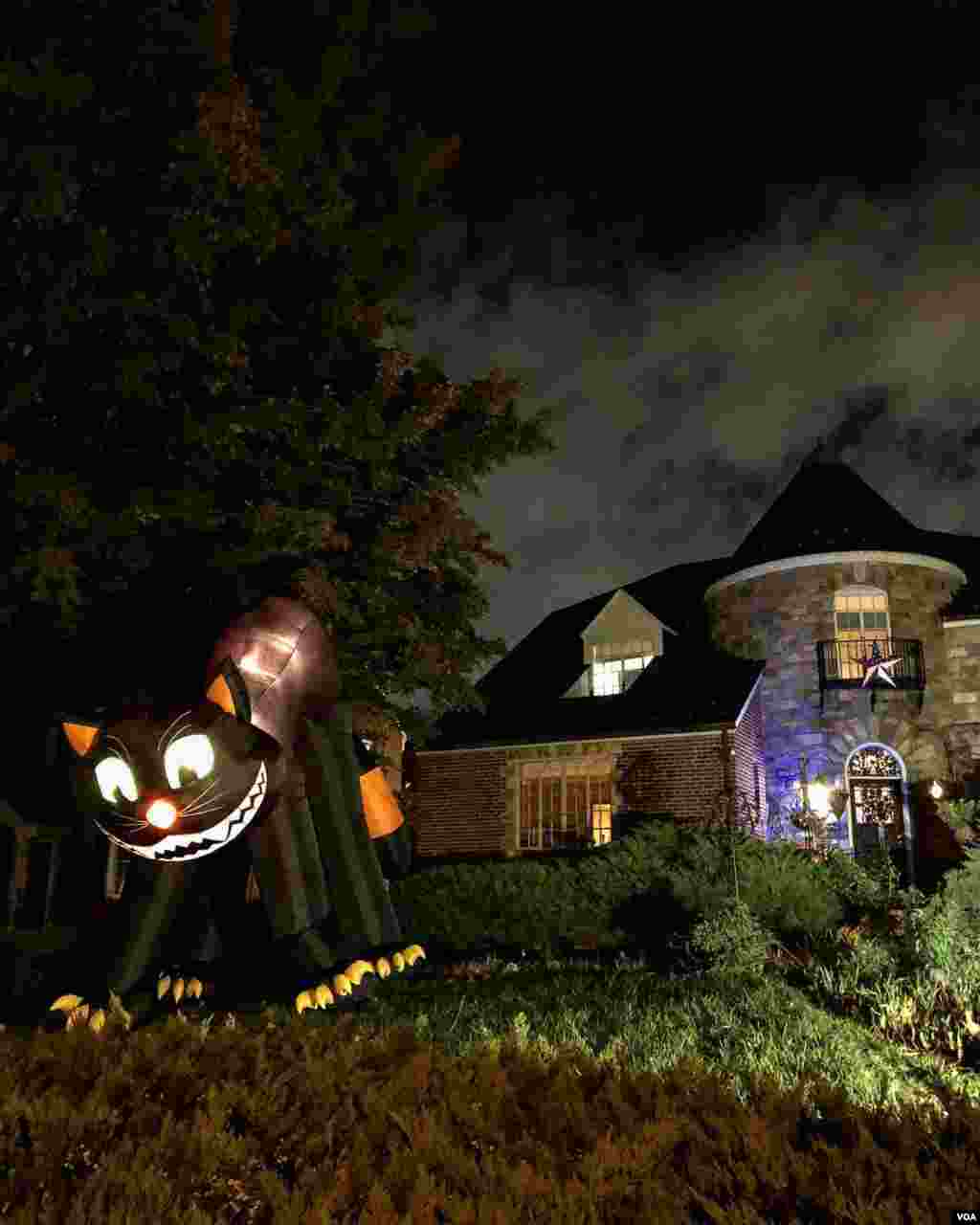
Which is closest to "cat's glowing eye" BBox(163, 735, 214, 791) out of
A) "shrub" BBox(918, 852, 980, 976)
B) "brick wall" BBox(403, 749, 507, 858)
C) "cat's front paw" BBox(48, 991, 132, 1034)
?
"cat's front paw" BBox(48, 991, 132, 1034)

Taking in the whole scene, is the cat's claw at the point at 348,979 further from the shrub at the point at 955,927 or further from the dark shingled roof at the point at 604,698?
the dark shingled roof at the point at 604,698

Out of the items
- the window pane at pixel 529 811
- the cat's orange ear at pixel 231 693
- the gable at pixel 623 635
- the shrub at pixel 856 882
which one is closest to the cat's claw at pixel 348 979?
the cat's orange ear at pixel 231 693

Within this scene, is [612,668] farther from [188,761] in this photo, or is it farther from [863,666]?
[188,761]

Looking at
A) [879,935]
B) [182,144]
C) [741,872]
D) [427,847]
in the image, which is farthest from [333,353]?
[427,847]

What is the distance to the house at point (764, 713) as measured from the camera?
2078 cm

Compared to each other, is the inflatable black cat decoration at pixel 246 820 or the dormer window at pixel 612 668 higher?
the dormer window at pixel 612 668

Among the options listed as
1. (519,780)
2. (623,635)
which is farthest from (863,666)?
(519,780)

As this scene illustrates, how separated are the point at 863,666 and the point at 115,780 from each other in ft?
59.2

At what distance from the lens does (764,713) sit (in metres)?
22.3

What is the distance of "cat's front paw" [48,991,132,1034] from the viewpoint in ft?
16.7

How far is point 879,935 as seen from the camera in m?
10.8

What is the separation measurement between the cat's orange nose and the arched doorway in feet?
58.0

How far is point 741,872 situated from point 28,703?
7.79 metres

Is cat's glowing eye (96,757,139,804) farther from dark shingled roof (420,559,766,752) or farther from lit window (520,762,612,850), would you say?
lit window (520,762,612,850)
